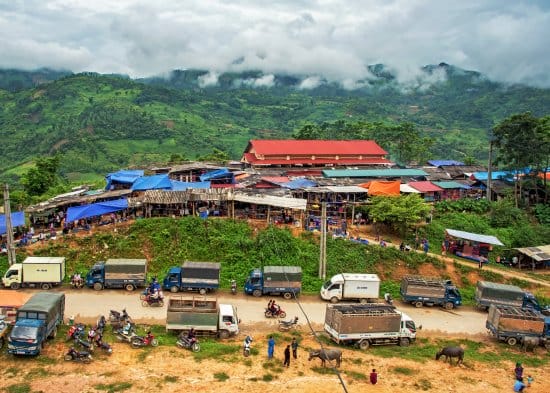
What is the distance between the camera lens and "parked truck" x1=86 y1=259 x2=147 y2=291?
30.1 metres

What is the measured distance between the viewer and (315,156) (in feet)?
194

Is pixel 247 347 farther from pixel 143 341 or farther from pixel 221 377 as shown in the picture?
pixel 143 341

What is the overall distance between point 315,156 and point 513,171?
23.9 metres

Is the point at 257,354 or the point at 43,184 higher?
the point at 43,184

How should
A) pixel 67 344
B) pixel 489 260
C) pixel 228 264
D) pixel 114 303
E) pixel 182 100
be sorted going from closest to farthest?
1. pixel 67 344
2. pixel 114 303
3. pixel 228 264
4. pixel 489 260
5. pixel 182 100

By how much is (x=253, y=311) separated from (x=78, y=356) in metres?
10.7

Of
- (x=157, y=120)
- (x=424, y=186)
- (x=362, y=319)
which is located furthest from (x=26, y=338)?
(x=157, y=120)

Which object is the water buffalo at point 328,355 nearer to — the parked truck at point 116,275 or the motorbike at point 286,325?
the motorbike at point 286,325

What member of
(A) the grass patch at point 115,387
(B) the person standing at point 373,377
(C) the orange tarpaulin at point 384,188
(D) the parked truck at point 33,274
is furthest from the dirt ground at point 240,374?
(C) the orange tarpaulin at point 384,188

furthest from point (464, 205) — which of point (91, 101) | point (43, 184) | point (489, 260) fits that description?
point (91, 101)

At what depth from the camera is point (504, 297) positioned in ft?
101

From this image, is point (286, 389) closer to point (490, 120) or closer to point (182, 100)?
point (182, 100)

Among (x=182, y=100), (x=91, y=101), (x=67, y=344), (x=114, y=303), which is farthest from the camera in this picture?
(x=182, y=100)

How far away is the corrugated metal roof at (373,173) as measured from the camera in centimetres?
5403
